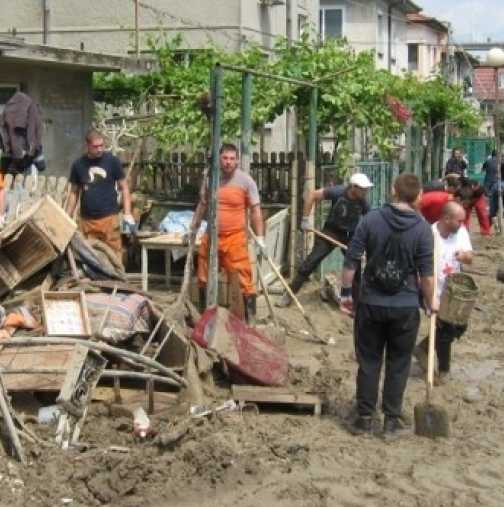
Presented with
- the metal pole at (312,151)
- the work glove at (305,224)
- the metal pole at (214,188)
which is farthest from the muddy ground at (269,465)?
the metal pole at (312,151)

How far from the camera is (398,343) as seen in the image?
738cm

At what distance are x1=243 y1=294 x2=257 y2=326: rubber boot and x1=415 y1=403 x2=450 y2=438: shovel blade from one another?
9.50 ft

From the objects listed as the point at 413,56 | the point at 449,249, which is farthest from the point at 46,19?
the point at 413,56

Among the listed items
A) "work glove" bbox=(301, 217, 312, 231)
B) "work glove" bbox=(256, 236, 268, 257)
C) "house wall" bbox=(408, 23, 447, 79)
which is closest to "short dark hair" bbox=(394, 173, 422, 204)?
"work glove" bbox=(256, 236, 268, 257)

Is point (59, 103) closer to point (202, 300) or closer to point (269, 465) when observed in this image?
point (202, 300)

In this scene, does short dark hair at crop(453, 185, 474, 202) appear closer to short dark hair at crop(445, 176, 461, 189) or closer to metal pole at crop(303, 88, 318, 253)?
short dark hair at crop(445, 176, 461, 189)

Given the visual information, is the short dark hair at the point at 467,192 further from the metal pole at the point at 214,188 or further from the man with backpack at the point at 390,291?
the man with backpack at the point at 390,291

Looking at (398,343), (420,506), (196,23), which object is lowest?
(420,506)

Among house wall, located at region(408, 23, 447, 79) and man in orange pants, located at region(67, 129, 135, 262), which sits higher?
house wall, located at region(408, 23, 447, 79)

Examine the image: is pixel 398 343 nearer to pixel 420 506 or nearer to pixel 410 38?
pixel 420 506

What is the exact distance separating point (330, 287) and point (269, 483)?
608 centimetres

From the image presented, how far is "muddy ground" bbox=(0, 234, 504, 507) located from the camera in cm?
589

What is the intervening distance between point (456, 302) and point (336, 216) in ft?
10.3

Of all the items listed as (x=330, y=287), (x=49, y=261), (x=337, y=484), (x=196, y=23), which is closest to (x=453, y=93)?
(x=196, y=23)
